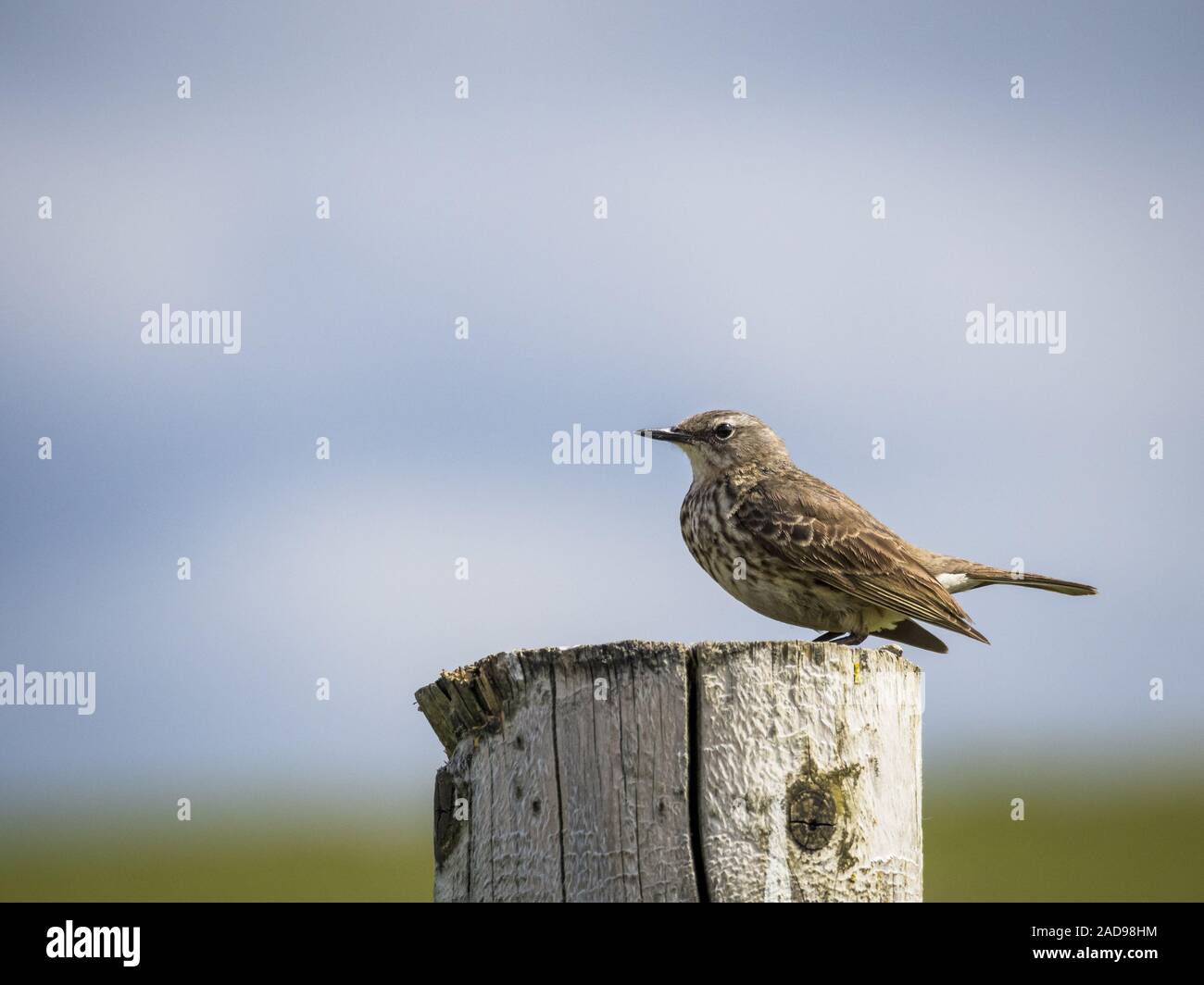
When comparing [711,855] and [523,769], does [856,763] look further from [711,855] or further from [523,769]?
[523,769]

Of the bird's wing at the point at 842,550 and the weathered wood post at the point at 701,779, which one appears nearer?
the weathered wood post at the point at 701,779

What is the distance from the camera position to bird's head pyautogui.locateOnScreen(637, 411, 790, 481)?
7613 millimetres

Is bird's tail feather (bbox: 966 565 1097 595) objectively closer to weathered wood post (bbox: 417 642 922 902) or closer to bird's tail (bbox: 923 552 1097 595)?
bird's tail (bbox: 923 552 1097 595)

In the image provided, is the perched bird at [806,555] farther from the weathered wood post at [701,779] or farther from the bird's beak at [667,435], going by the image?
the weathered wood post at [701,779]

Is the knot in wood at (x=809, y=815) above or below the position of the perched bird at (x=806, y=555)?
below

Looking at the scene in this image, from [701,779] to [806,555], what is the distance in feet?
10.8

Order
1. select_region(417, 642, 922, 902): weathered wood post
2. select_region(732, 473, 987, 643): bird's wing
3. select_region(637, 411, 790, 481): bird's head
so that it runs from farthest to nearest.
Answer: select_region(637, 411, 790, 481): bird's head < select_region(732, 473, 987, 643): bird's wing < select_region(417, 642, 922, 902): weathered wood post

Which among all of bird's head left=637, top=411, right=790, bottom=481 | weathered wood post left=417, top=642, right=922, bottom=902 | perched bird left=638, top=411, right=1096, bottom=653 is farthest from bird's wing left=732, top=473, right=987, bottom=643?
weathered wood post left=417, top=642, right=922, bottom=902

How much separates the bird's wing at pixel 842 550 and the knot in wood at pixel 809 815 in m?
3.18

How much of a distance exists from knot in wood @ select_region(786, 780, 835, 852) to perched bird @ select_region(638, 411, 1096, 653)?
3.18 m

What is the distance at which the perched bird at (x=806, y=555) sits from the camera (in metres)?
6.74

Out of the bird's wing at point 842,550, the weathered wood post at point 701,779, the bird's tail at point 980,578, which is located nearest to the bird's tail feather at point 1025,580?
the bird's tail at point 980,578

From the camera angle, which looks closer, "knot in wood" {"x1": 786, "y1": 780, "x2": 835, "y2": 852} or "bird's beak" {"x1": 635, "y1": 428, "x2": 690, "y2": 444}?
"knot in wood" {"x1": 786, "y1": 780, "x2": 835, "y2": 852}
